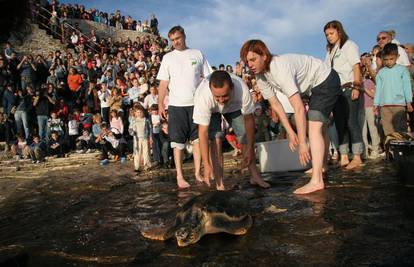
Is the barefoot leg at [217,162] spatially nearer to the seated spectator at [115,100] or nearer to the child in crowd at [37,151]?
the child in crowd at [37,151]

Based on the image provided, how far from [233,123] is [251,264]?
2.68m

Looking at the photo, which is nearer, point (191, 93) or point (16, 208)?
point (16, 208)

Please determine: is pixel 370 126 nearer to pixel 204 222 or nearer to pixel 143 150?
pixel 143 150

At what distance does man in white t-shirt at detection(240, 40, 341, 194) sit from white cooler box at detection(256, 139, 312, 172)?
1.62 metres

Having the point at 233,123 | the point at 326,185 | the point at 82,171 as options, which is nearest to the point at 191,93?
the point at 233,123

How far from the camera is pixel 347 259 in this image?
2252mm

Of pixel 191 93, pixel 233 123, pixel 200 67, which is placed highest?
pixel 200 67

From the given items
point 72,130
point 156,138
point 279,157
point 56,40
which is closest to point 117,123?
point 72,130

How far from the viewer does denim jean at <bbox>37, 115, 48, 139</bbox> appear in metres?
11.8

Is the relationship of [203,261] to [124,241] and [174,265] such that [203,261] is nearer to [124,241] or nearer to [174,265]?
[174,265]

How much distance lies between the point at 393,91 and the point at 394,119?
449mm

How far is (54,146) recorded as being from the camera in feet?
37.0

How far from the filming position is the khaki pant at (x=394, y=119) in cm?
578

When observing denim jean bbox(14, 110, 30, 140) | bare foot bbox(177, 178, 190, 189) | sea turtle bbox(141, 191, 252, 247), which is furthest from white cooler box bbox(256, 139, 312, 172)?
denim jean bbox(14, 110, 30, 140)
